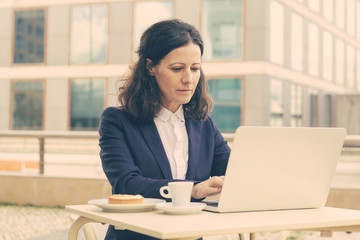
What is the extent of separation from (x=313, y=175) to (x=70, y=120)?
20289 millimetres

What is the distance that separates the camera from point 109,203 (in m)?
2.20

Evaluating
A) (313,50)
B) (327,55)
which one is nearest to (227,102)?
(313,50)

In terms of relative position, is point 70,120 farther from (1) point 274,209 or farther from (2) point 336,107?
(1) point 274,209

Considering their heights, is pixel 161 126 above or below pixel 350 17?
below

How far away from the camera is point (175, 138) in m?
2.83

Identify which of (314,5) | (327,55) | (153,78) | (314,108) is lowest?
(314,108)

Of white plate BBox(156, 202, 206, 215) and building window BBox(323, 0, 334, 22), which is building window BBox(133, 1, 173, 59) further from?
white plate BBox(156, 202, 206, 215)

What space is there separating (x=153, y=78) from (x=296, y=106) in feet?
65.4

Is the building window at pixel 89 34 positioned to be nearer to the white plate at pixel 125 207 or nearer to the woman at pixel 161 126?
the woman at pixel 161 126

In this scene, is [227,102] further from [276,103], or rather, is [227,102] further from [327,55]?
[327,55]

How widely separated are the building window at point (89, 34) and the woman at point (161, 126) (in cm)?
1890

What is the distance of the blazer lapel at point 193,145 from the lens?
2.73 m

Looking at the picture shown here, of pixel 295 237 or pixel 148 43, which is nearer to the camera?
pixel 148 43

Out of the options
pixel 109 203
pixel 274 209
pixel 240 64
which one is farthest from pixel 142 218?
pixel 240 64
